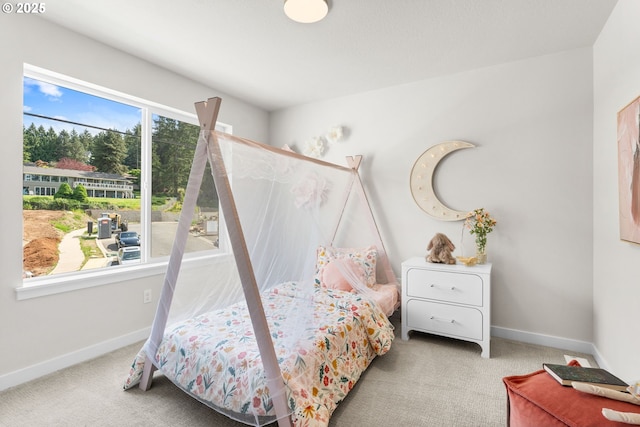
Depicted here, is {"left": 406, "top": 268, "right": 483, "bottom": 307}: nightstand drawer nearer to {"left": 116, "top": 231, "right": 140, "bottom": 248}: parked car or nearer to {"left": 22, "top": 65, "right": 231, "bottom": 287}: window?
{"left": 22, "top": 65, "right": 231, "bottom": 287}: window

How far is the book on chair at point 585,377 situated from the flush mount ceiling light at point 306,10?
2.36 m

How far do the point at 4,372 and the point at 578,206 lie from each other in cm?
447

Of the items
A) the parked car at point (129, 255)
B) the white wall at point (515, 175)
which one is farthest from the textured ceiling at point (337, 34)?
the parked car at point (129, 255)

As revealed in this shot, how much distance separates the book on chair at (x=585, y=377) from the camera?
1261 millimetres

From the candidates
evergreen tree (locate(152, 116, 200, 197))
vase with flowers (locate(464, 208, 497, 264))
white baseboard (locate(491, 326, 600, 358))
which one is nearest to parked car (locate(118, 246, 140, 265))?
evergreen tree (locate(152, 116, 200, 197))

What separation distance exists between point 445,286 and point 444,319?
0.96ft

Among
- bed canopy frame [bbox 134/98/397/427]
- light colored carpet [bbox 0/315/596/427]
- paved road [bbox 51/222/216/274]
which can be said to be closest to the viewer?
bed canopy frame [bbox 134/98/397/427]

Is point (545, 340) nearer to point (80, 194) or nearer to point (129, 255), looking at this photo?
point (129, 255)

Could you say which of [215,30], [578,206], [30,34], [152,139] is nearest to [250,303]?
[215,30]

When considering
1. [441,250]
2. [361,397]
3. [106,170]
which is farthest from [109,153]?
[441,250]

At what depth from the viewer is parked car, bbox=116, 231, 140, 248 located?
2.83m

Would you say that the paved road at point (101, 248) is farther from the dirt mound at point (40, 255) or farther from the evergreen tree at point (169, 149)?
the evergreen tree at point (169, 149)

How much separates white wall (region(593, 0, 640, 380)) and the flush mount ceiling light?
5.94 ft

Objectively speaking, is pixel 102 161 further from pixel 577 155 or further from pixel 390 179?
pixel 577 155
